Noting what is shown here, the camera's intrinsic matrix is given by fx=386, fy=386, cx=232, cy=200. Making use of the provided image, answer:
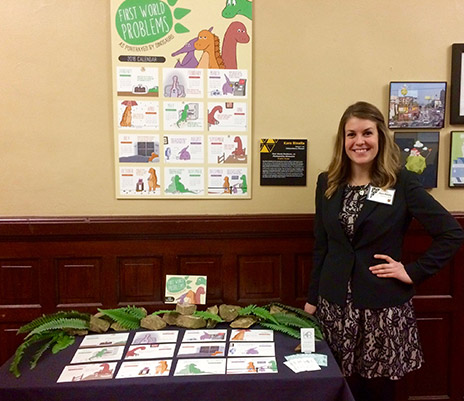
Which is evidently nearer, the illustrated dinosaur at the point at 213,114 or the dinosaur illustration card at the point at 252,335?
the dinosaur illustration card at the point at 252,335

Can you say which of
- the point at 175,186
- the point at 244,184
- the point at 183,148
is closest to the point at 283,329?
the point at 244,184

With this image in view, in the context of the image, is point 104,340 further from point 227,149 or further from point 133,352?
point 227,149

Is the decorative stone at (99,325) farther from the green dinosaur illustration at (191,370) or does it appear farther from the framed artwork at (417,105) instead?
the framed artwork at (417,105)

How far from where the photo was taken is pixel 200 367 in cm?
150

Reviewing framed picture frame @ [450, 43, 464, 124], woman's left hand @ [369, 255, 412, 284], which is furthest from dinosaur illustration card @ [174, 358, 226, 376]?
framed picture frame @ [450, 43, 464, 124]

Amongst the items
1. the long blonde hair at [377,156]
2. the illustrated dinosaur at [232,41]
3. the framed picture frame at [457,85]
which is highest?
the illustrated dinosaur at [232,41]

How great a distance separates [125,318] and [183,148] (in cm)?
93

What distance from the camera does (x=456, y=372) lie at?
7.29ft

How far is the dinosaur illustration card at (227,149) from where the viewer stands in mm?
2115

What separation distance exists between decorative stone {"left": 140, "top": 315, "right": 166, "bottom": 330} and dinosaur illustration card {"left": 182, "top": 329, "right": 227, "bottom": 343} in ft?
0.43

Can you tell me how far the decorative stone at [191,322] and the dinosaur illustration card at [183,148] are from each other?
0.82 m

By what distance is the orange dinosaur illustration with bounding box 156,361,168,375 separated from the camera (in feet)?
4.81

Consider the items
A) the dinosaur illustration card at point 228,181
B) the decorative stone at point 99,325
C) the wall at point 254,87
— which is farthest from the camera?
the dinosaur illustration card at point 228,181

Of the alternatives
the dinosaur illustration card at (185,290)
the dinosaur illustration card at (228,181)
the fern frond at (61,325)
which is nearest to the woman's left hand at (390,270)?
the dinosaur illustration card at (228,181)
